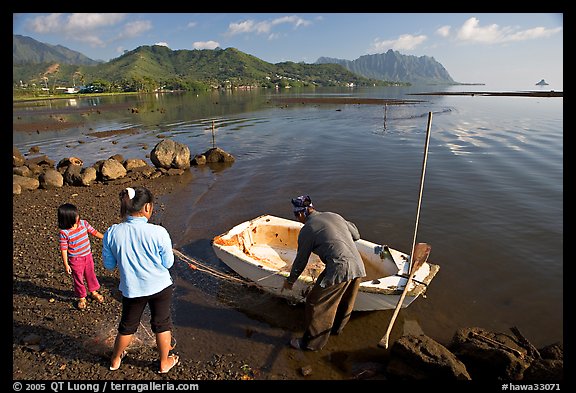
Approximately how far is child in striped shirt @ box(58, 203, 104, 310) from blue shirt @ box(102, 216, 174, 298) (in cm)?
189

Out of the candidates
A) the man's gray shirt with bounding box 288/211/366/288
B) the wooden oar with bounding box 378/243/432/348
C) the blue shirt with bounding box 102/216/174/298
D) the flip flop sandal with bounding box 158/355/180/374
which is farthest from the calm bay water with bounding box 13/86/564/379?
the blue shirt with bounding box 102/216/174/298

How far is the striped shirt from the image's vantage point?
5772mm

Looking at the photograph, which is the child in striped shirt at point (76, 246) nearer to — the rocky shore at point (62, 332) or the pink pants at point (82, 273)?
the pink pants at point (82, 273)

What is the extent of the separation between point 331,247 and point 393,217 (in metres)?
7.74

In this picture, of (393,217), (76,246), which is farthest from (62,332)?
(393,217)

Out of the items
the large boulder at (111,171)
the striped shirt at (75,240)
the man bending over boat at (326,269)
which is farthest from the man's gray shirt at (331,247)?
the large boulder at (111,171)

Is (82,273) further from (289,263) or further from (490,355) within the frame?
(490,355)

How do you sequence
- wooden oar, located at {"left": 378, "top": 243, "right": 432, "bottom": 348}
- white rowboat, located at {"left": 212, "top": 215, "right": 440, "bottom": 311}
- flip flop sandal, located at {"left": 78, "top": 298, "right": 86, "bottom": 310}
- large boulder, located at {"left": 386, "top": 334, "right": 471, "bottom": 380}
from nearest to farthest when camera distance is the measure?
large boulder, located at {"left": 386, "top": 334, "right": 471, "bottom": 380}, wooden oar, located at {"left": 378, "top": 243, "right": 432, "bottom": 348}, white rowboat, located at {"left": 212, "top": 215, "right": 440, "bottom": 311}, flip flop sandal, located at {"left": 78, "top": 298, "right": 86, "bottom": 310}

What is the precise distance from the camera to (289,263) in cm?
857

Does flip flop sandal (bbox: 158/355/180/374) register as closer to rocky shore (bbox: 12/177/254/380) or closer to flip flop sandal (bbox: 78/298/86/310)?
rocky shore (bbox: 12/177/254/380)

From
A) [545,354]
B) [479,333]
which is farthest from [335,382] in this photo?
[545,354]

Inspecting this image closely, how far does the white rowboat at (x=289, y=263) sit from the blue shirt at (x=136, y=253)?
2890 millimetres
